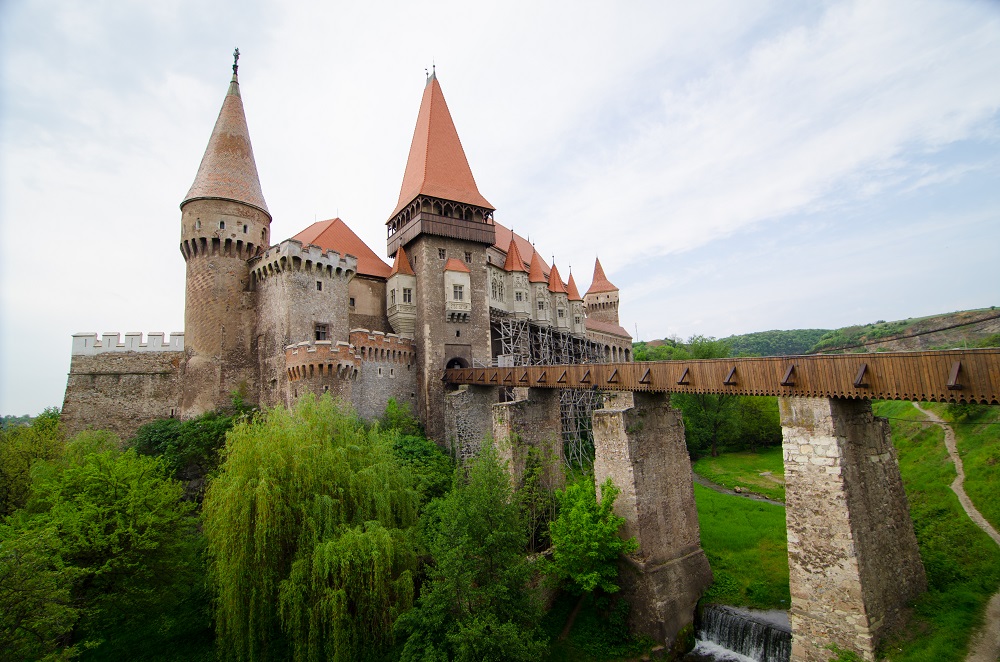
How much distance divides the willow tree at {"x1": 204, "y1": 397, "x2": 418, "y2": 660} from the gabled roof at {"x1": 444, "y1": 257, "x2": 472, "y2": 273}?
52.6 feet

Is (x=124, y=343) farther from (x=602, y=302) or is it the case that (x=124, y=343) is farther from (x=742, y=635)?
(x=602, y=302)

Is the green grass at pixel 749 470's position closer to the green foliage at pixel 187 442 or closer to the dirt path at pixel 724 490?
the dirt path at pixel 724 490

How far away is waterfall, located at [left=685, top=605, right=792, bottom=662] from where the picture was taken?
12.5 metres

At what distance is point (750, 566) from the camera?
1650cm

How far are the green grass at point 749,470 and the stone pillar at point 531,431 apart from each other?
13.0 meters

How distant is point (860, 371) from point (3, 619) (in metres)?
16.4

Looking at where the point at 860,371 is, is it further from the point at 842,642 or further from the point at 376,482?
the point at 376,482

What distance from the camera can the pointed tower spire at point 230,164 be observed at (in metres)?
23.4

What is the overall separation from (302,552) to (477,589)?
430 cm

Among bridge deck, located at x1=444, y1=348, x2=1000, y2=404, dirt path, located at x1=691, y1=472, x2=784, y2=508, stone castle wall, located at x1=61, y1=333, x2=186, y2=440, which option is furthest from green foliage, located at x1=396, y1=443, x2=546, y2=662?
stone castle wall, located at x1=61, y1=333, x2=186, y2=440

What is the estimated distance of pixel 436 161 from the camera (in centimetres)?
2931

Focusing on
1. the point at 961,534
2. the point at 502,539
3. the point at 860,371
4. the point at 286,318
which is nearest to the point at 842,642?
the point at 860,371

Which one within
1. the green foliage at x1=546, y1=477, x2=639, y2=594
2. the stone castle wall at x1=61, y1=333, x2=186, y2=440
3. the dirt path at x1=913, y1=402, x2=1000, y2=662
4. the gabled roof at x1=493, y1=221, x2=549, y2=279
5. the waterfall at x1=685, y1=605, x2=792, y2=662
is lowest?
the waterfall at x1=685, y1=605, x2=792, y2=662

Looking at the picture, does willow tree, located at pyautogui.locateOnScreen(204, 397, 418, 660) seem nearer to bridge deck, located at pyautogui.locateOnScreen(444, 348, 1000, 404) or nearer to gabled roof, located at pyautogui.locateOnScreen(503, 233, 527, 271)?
bridge deck, located at pyautogui.locateOnScreen(444, 348, 1000, 404)
